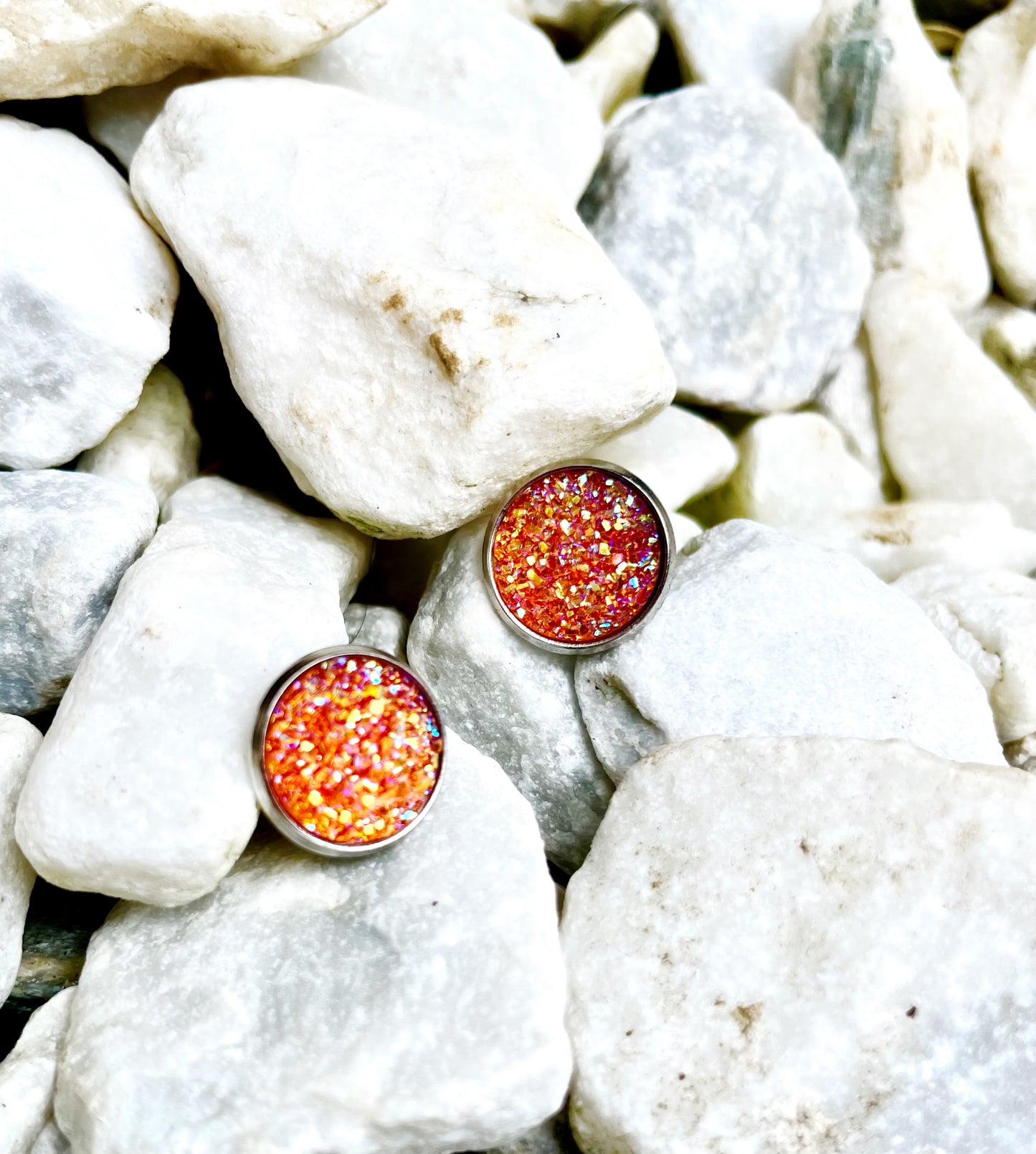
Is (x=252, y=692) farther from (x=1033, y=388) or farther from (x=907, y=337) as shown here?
(x=1033, y=388)

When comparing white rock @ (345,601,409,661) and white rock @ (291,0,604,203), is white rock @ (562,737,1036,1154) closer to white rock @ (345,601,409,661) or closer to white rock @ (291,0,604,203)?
white rock @ (345,601,409,661)

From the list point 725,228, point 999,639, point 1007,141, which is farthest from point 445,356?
point 1007,141

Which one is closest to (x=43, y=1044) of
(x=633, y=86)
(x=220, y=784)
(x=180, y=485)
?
(x=220, y=784)

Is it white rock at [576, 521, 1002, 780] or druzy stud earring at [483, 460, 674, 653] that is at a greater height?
druzy stud earring at [483, 460, 674, 653]

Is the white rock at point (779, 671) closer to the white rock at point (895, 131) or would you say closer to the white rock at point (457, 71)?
the white rock at point (457, 71)

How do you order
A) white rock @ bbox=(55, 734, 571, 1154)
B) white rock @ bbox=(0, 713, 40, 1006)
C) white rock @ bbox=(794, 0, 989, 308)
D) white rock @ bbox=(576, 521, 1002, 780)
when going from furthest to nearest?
white rock @ bbox=(794, 0, 989, 308) → white rock @ bbox=(576, 521, 1002, 780) → white rock @ bbox=(0, 713, 40, 1006) → white rock @ bbox=(55, 734, 571, 1154)

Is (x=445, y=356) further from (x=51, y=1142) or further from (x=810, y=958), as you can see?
(x=51, y=1142)

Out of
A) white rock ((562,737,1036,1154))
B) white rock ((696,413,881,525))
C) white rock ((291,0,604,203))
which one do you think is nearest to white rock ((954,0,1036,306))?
white rock ((696,413,881,525))
